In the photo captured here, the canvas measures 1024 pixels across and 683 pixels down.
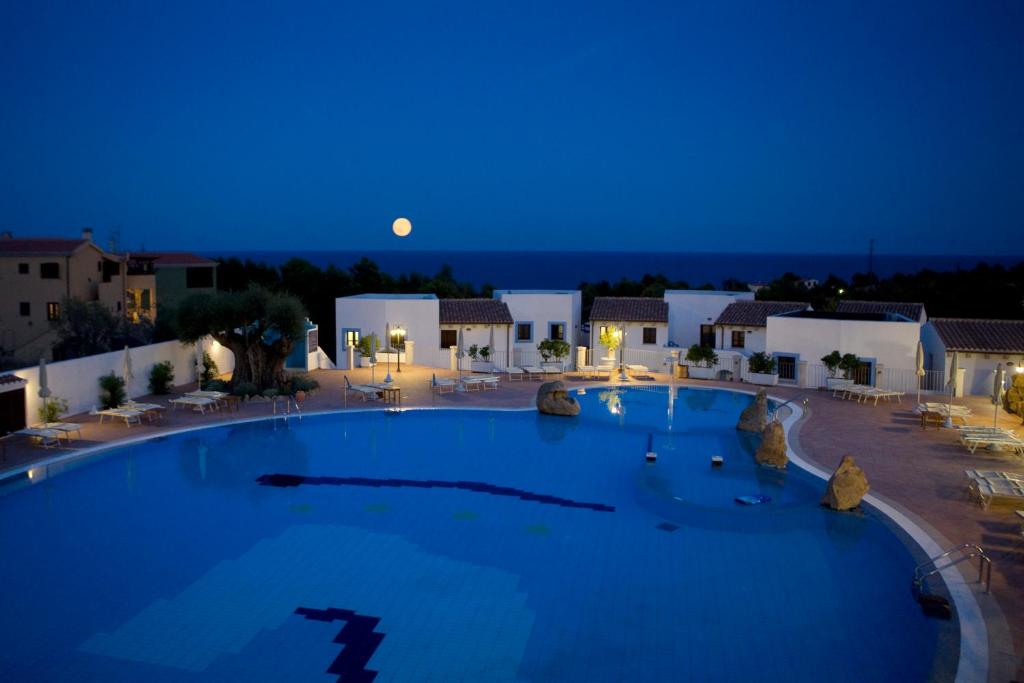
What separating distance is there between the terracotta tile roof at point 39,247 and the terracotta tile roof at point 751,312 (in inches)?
1062

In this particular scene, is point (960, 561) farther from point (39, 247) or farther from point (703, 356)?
point (39, 247)

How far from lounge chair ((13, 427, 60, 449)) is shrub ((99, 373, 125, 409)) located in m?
2.58

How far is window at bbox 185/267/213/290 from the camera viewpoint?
42.8 metres

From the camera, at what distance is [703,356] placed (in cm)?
2392

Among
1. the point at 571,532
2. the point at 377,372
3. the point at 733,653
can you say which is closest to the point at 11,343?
the point at 377,372

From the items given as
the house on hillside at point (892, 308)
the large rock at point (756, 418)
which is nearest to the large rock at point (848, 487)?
the large rock at point (756, 418)

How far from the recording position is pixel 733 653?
26.2 feet

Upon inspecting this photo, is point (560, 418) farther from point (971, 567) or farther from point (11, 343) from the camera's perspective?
point (11, 343)

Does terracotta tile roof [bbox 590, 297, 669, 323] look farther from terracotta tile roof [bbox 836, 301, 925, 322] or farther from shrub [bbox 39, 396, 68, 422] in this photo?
shrub [bbox 39, 396, 68, 422]

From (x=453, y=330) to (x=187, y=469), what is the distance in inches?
490

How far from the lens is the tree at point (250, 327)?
2012cm

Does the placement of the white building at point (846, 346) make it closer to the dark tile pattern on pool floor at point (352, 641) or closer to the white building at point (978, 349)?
the white building at point (978, 349)

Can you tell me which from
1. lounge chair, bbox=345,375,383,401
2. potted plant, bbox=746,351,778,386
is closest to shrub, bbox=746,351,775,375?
potted plant, bbox=746,351,778,386

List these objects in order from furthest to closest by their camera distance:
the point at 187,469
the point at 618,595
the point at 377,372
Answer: the point at 377,372
the point at 187,469
the point at 618,595
